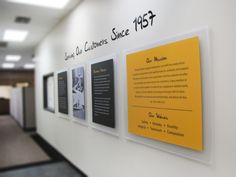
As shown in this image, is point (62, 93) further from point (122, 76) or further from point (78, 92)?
point (122, 76)

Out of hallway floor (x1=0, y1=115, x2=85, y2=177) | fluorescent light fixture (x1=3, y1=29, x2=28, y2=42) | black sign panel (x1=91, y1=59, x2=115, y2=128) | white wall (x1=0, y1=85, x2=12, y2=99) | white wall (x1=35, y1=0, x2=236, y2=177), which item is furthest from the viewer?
white wall (x1=0, y1=85, x2=12, y2=99)

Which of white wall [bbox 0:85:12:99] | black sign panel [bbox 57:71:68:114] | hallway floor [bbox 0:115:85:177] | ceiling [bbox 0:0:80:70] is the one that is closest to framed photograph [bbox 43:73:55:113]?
hallway floor [bbox 0:115:85:177]

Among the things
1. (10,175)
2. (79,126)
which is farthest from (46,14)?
(10,175)

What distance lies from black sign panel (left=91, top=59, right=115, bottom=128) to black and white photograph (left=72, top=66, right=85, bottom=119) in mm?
458

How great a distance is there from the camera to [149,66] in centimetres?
238

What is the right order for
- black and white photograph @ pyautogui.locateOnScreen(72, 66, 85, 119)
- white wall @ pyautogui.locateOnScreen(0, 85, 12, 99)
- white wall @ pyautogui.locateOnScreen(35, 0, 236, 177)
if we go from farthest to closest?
white wall @ pyautogui.locateOnScreen(0, 85, 12, 99)
black and white photograph @ pyautogui.locateOnScreen(72, 66, 85, 119)
white wall @ pyautogui.locateOnScreen(35, 0, 236, 177)

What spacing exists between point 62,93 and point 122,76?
2.39 m

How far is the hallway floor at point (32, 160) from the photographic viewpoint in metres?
4.35

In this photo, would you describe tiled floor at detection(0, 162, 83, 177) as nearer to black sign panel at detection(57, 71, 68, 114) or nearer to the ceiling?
black sign panel at detection(57, 71, 68, 114)

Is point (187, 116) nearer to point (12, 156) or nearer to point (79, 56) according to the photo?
point (79, 56)

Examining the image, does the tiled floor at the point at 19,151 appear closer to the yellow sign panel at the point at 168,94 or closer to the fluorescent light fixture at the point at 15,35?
the fluorescent light fixture at the point at 15,35

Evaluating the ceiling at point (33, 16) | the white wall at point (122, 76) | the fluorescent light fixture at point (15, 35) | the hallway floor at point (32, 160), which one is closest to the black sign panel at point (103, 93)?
the white wall at point (122, 76)

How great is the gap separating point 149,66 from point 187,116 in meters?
0.66

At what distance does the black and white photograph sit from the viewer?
3.97m
